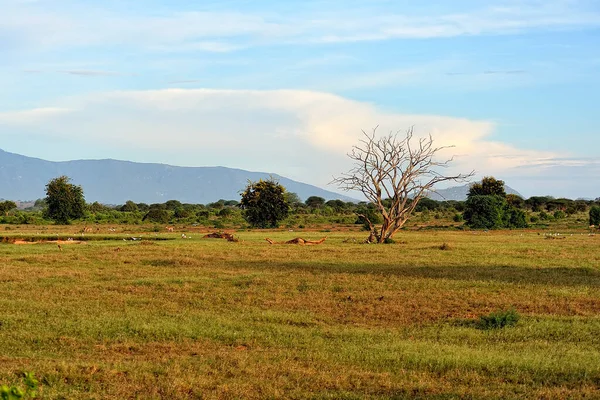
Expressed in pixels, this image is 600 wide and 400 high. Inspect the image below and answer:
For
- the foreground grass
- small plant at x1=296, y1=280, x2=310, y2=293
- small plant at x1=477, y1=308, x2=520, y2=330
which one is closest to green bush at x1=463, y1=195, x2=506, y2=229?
the foreground grass

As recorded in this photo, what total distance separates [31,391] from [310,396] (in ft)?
13.1

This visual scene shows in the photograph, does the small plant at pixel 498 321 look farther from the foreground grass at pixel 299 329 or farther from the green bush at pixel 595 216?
the green bush at pixel 595 216

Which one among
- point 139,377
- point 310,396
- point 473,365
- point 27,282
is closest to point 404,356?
point 473,365

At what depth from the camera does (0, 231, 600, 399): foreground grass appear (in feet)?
26.3

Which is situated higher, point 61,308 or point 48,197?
point 48,197

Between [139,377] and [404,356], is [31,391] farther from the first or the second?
[404,356]

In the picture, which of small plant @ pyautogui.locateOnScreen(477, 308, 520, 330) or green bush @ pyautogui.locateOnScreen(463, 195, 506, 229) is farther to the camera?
green bush @ pyautogui.locateOnScreen(463, 195, 506, 229)

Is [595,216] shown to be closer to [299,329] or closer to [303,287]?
[303,287]

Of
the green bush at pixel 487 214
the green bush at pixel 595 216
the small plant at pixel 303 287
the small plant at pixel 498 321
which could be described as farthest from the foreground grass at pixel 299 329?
the green bush at pixel 595 216

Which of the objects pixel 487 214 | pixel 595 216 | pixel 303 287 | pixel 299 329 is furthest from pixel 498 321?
pixel 595 216

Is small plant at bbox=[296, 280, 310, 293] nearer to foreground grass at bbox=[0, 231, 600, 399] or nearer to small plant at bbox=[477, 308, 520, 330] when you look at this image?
foreground grass at bbox=[0, 231, 600, 399]

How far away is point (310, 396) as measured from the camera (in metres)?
7.48

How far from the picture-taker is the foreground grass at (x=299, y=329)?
802 cm

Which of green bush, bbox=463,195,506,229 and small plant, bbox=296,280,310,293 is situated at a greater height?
green bush, bbox=463,195,506,229
